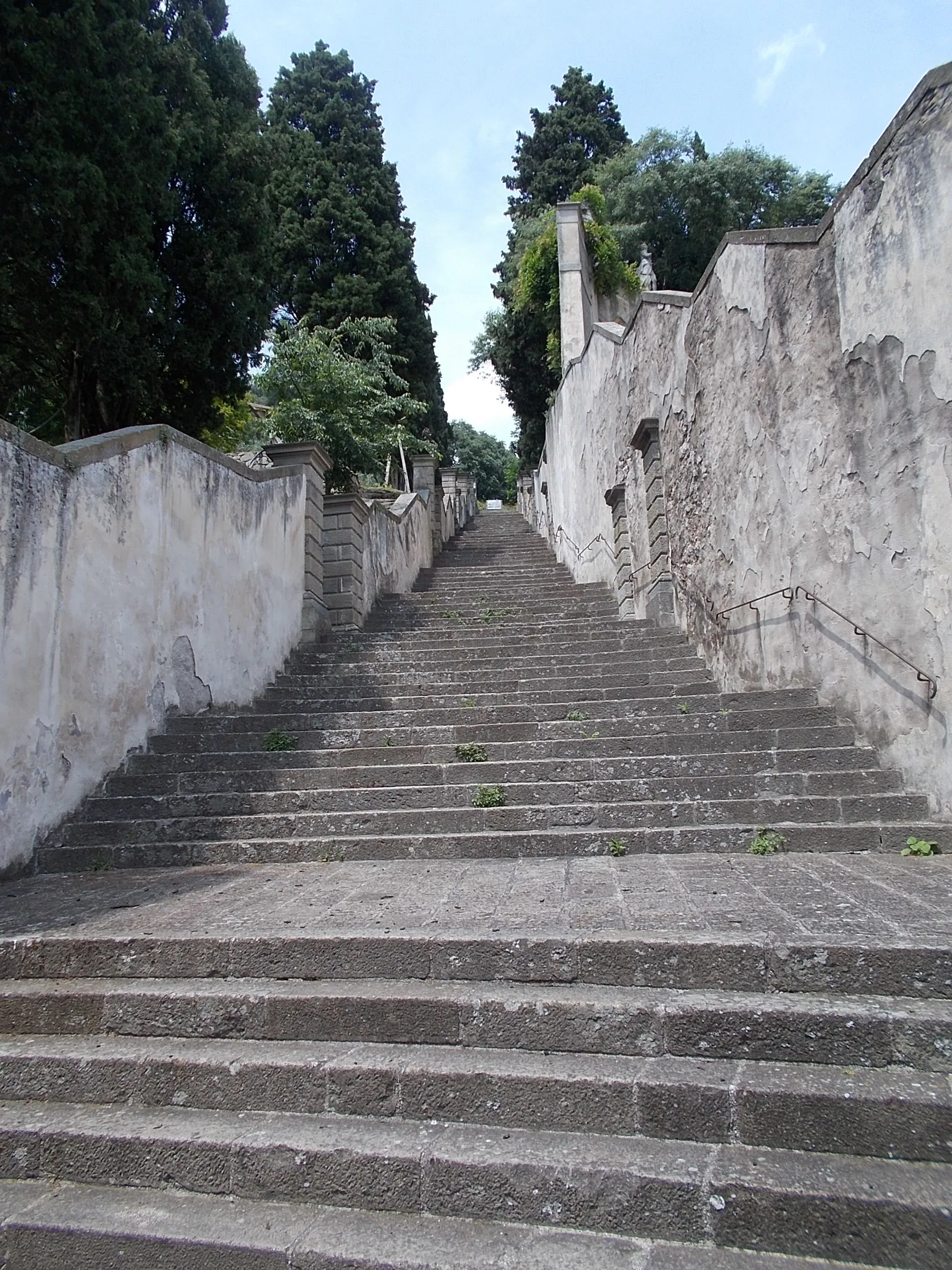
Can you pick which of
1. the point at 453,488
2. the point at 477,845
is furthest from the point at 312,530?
the point at 453,488

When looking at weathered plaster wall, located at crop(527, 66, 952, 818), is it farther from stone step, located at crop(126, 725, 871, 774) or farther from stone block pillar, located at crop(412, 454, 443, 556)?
stone block pillar, located at crop(412, 454, 443, 556)

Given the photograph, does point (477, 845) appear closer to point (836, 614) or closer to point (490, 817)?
point (490, 817)

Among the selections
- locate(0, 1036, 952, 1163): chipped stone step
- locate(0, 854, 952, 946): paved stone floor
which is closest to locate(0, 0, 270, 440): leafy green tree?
locate(0, 854, 952, 946): paved stone floor

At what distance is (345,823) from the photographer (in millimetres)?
4820

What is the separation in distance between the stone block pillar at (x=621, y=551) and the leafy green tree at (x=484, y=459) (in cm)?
4331

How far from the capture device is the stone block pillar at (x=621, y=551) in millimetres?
9578

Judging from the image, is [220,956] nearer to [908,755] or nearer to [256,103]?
[908,755]

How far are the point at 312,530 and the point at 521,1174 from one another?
7755 millimetres

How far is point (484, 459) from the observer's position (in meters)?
56.4

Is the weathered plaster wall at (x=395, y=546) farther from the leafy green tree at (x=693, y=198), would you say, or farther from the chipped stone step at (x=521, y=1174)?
the leafy green tree at (x=693, y=198)

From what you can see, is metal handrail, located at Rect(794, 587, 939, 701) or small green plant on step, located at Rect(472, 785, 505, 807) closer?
metal handrail, located at Rect(794, 587, 939, 701)

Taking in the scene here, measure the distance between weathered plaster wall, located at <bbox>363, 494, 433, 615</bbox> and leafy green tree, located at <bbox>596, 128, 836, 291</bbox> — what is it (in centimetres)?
1360

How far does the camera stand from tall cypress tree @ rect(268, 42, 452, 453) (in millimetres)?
23984

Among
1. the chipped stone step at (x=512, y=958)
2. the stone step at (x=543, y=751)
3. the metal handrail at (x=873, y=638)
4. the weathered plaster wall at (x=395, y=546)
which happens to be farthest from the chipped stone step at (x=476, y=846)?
the weathered plaster wall at (x=395, y=546)
